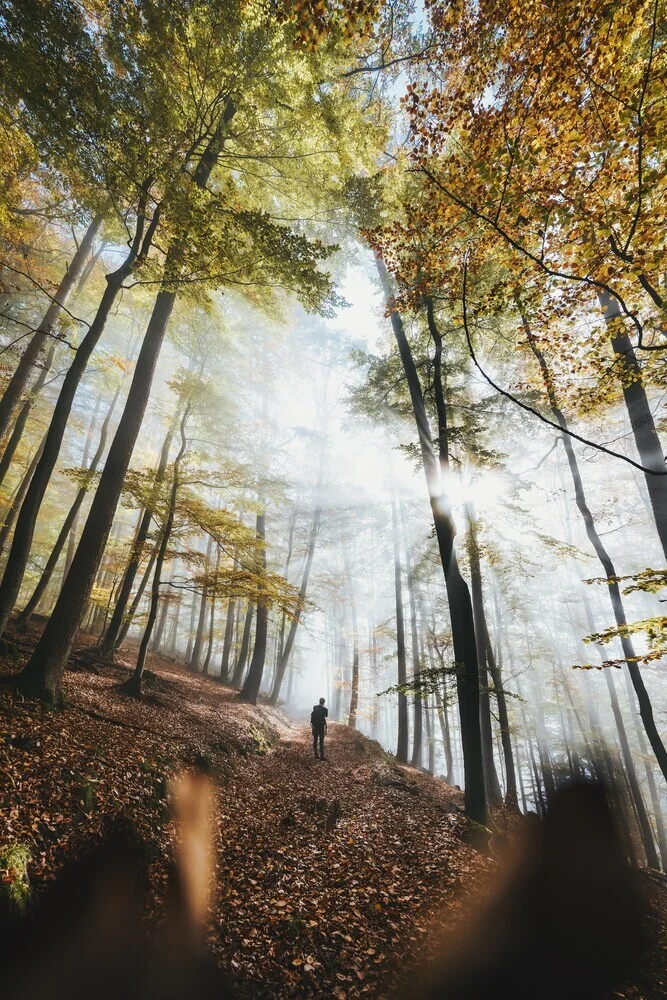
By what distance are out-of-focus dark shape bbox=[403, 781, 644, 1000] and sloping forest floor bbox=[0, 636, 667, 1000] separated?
238 mm

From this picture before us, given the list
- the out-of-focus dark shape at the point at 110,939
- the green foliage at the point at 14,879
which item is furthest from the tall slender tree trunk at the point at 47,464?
the out-of-focus dark shape at the point at 110,939

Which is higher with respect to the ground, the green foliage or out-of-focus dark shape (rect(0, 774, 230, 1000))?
the green foliage

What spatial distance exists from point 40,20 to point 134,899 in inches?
433

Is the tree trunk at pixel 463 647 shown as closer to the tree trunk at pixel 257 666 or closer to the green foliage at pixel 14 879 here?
the green foliage at pixel 14 879

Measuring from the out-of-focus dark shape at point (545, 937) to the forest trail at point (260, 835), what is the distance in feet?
1.13

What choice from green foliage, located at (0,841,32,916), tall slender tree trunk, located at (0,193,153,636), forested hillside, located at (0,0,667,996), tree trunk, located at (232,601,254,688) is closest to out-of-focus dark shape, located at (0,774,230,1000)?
green foliage, located at (0,841,32,916)

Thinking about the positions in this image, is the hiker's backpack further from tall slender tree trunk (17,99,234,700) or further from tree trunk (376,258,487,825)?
tall slender tree trunk (17,99,234,700)

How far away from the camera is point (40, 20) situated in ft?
16.6

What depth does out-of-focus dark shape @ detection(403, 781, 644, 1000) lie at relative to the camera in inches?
147

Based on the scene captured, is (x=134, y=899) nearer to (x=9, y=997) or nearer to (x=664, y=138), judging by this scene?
(x=9, y=997)

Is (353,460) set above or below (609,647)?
above

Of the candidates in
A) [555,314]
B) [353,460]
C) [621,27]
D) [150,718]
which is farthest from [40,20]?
[353,460]

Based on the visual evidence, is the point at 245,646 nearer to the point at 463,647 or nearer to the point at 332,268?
the point at 463,647

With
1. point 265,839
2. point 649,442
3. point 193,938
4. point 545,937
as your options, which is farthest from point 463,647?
point 649,442
